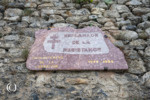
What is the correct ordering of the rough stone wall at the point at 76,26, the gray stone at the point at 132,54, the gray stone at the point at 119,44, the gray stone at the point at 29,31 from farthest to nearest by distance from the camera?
the gray stone at the point at 29,31
the gray stone at the point at 119,44
the gray stone at the point at 132,54
the rough stone wall at the point at 76,26

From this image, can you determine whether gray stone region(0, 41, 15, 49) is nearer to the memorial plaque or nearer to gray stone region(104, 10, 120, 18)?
the memorial plaque

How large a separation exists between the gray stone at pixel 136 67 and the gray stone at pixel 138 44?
9.4 inches

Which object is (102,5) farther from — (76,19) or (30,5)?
(30,5)

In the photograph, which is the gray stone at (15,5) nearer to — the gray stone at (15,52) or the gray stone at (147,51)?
the gray stone at (15,52)

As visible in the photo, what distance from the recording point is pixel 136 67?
2.22m

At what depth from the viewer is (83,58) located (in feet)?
7.24

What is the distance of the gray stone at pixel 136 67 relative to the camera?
2.19 metres

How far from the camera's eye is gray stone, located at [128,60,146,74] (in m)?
2.19

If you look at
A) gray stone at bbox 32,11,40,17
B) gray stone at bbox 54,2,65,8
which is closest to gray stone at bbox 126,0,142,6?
gray stone at bbox 54,2,65,8

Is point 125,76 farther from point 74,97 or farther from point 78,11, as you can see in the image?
point 78,11

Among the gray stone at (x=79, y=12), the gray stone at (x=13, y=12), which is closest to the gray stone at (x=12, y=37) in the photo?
the gray stone at (x=13, y=12)

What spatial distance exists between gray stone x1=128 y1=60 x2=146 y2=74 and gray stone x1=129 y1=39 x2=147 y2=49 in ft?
0.79

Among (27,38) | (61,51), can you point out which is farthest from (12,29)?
(61,51)

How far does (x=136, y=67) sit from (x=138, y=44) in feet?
1.24
